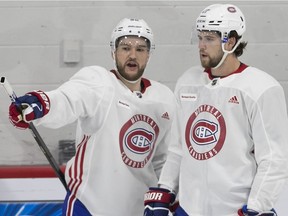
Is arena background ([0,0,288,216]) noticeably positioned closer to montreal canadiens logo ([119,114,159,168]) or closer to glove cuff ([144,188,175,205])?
montreal canadiens logo ([119,114,159,168])

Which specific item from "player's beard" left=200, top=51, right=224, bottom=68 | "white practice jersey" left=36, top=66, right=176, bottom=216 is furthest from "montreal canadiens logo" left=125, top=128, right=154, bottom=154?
"player's beard" left=200, top=51, right=224, bottom=68

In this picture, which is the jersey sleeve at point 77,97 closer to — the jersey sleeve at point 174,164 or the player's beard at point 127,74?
the player's beard at point 127,74

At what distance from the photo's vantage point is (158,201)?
8.63ft

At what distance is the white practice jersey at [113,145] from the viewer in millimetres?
2697

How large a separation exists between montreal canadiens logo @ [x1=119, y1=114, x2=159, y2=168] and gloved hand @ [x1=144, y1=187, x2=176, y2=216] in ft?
0.48

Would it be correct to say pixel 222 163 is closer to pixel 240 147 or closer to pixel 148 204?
pixel 240 147

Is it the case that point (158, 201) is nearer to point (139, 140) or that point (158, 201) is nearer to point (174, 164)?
point (174, 164)

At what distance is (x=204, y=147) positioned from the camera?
8.23 feet

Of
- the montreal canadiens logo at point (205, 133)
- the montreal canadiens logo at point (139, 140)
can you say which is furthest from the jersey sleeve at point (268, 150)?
the montreal canadiens logo at point (139, 140)

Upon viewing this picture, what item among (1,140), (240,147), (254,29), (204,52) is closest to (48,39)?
(1,140)

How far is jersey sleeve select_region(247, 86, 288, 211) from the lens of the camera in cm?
239

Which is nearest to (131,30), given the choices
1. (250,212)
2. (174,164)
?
(174,164)

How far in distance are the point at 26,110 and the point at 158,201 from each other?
0.58 metres

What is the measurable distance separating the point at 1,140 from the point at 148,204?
43.3 inches
